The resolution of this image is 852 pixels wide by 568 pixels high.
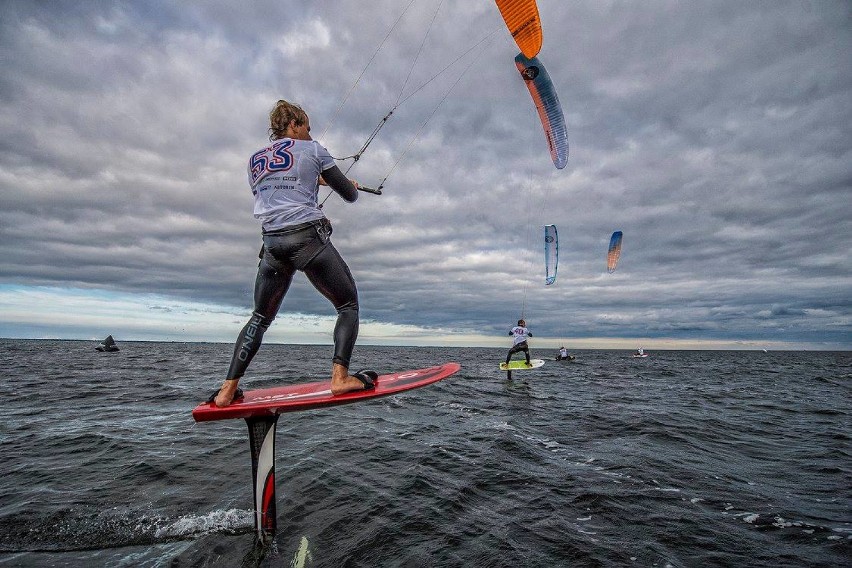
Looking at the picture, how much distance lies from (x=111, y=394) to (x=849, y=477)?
19.1 m

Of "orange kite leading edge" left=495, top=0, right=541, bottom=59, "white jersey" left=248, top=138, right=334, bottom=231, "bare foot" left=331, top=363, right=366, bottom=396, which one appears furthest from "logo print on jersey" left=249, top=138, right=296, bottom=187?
"orange kite leading edge" left=495, top=0, right=541, bottom=59

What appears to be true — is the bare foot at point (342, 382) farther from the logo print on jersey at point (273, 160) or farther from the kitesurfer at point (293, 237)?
the logo print on jersey at point (273, 160)

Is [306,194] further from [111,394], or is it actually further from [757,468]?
[111,394]

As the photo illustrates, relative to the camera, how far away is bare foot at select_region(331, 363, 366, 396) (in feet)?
11.3

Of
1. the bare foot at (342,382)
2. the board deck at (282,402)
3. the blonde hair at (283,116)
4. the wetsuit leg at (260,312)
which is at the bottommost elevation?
the board deck at (282,402)

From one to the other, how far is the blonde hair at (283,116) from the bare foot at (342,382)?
215 centimetres

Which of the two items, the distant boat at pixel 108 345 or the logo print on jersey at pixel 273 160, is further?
the distant boat at pixel 108 345

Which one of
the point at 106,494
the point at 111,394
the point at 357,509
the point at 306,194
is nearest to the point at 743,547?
the point at 357,509

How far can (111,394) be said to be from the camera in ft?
44.0

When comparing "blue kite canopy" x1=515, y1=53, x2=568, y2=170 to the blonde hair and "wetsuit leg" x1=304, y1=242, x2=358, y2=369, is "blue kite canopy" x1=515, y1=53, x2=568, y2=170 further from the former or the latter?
"wetsuit leg" x1=304, y1=242, x2=358, y2=369

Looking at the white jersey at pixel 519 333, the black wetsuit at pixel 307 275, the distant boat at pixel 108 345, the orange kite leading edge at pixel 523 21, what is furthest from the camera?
the distant boat at pixel 108 345

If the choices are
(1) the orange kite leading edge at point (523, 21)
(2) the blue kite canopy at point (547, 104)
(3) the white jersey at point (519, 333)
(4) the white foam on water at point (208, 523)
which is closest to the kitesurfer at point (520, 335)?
(3) the white jersey at point (519, 333)

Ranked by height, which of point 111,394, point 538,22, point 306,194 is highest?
point 538,22

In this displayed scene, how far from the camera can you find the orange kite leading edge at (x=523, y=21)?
10432 millimetres
